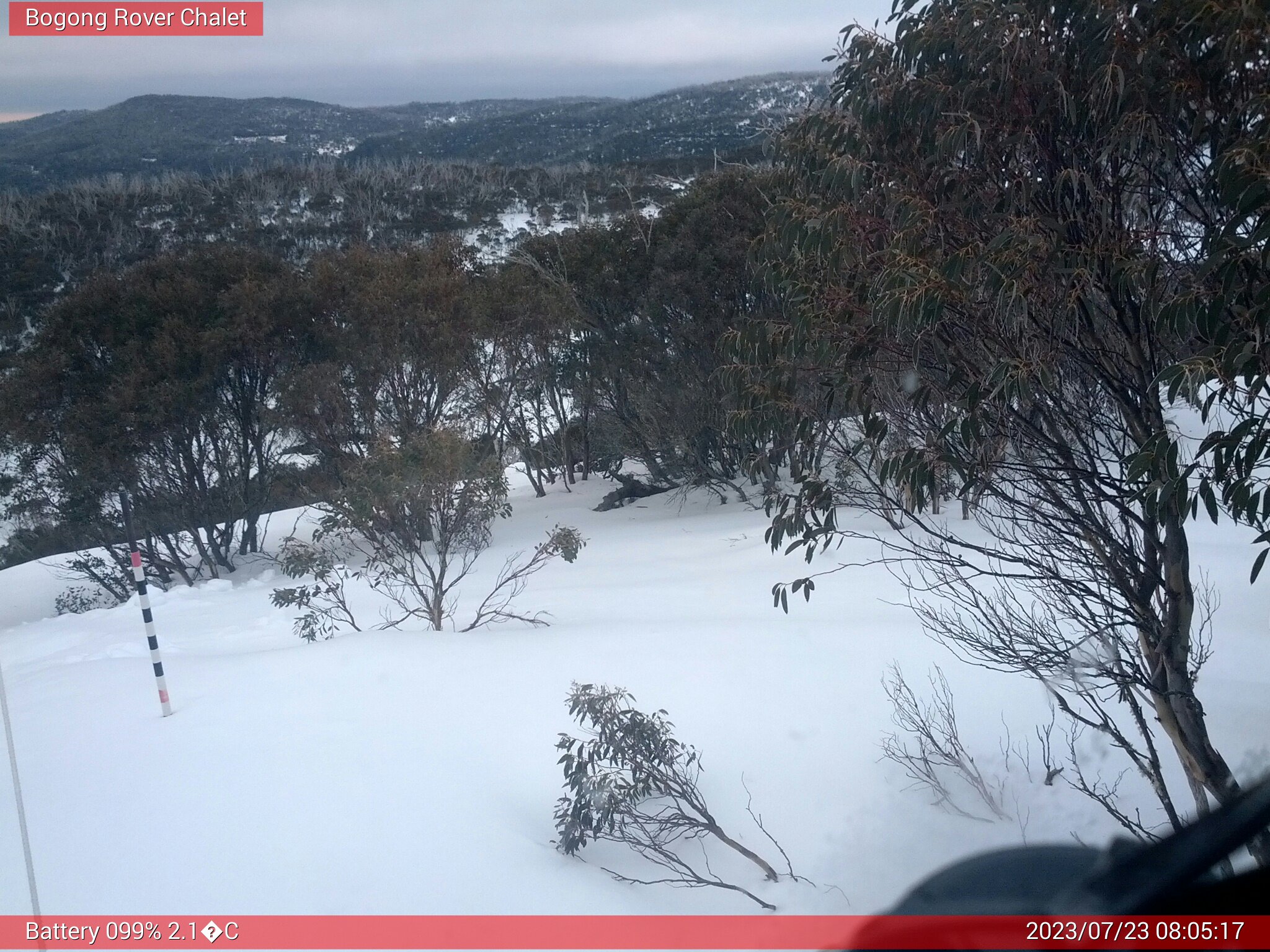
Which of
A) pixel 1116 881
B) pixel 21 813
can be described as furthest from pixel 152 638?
pixel 1116 881

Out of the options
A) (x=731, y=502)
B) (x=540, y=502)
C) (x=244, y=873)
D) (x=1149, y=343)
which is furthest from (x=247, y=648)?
(x=540, y=502)

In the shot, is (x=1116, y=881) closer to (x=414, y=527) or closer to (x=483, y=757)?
(x=483, y=757)

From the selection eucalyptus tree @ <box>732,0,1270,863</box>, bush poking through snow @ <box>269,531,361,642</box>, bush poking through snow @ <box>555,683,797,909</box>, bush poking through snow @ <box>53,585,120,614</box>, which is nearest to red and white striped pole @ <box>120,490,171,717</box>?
bush poking through snow @ <box>269,531,361,642</box>

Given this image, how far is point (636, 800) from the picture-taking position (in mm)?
3998

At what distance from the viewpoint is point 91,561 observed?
1409 centimetres

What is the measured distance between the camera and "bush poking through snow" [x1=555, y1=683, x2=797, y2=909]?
389cm

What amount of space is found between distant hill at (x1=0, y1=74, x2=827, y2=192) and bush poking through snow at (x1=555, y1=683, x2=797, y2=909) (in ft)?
12.2

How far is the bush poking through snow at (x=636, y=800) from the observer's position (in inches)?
153

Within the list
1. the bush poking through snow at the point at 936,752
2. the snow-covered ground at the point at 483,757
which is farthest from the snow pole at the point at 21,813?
the bush poking through snow at the point at 936,752

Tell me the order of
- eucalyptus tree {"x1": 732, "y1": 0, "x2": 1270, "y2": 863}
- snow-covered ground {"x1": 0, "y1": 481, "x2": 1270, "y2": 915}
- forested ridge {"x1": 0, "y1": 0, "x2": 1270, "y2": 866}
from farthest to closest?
snow-covered ground {"x1": 0, "y1": 481, "x2": 1270, "y2": 915} < eucalyptus tree {"x1": 732, "y1": 0, "x2": 1270, "y2": 863} < forested ridge {"x1": 0, "y1": 0, "x2": 1270, "y2": 866}

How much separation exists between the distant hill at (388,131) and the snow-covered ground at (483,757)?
11.5ft

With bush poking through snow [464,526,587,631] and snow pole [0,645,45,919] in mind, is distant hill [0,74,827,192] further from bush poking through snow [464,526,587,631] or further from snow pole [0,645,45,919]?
snow pole [0,645,45,919]

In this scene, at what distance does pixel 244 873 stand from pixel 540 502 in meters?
14.5

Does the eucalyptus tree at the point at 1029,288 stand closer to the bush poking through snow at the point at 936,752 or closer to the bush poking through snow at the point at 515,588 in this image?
the bush poking through snow at the point at 936,752
